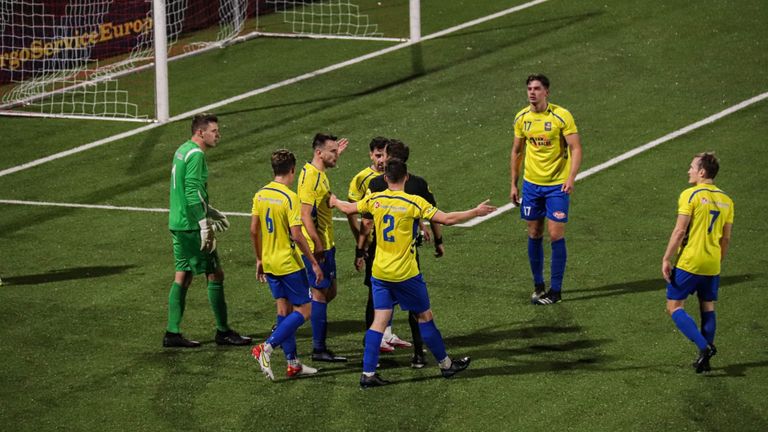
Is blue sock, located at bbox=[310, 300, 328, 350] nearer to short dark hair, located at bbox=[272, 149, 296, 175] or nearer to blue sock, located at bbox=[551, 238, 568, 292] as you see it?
short dark hair, located at bbox=[272, 149, 296, 175]

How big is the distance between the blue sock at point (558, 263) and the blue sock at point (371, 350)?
3057 mm

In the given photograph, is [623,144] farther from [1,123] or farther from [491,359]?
[1,123]

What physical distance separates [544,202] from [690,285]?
2815mm

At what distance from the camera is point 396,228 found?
11336mm

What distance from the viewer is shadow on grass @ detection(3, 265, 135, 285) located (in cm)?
1484

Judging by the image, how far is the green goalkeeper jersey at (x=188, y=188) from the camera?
12.4 metres

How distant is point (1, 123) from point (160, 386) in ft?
37.1

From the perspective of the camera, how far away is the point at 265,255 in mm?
11805

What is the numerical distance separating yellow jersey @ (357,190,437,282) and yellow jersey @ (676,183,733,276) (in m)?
2.22

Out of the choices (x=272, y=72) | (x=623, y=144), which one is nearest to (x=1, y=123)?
(x=272, y=72)

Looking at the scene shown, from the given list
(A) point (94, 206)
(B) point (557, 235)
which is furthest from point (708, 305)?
(A) point (94, 206)

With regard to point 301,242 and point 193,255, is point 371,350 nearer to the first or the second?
point 301,242

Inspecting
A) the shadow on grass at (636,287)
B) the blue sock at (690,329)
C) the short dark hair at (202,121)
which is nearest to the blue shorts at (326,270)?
the short dark hair at (202,121)

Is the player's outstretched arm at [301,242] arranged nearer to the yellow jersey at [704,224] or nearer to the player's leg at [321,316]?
the player's leg at [321,316]
